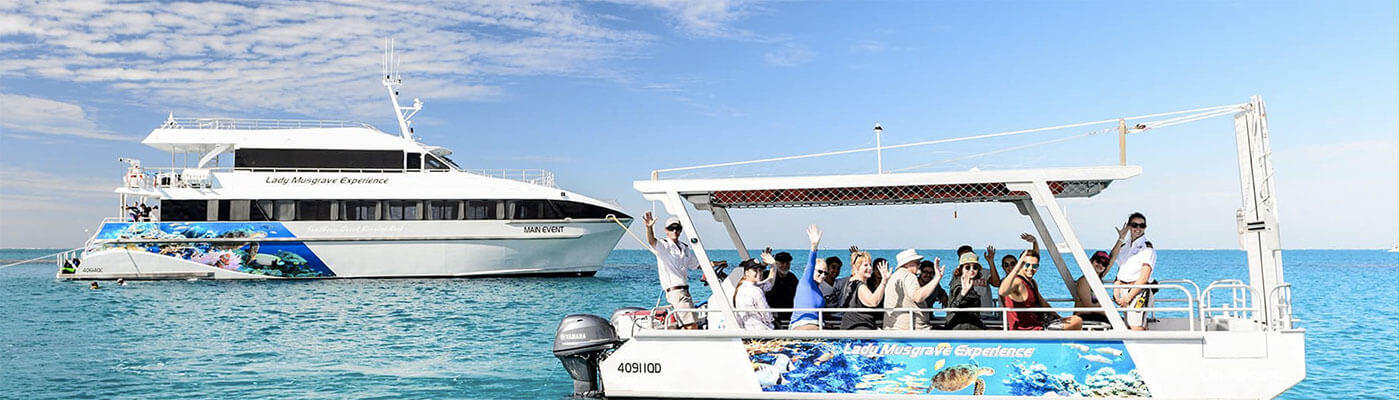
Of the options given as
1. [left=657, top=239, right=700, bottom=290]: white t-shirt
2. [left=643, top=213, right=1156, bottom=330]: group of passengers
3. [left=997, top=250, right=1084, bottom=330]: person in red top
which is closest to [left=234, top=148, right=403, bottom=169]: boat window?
[left=657, top=239, right=700, bottom=290]: white t-shirt

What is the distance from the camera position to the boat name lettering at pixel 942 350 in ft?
24.1

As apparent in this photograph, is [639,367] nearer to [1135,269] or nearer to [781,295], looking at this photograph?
[781,295]

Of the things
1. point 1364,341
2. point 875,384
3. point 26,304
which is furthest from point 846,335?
point 26,304

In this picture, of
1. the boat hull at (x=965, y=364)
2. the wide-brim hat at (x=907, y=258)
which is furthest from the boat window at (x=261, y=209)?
the wide-brim hat at (x=907, y=258)

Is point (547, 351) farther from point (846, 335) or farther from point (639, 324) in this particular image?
point (846, 335)

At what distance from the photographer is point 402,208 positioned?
32.9m

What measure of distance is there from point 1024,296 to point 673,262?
3018 mm

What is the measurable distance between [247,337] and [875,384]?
13825 millimetres

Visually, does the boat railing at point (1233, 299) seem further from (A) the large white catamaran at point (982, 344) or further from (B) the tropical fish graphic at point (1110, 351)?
(B) the tropical fish graphic at point (1110, 351)

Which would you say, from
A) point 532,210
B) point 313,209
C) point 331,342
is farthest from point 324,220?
point 331,342

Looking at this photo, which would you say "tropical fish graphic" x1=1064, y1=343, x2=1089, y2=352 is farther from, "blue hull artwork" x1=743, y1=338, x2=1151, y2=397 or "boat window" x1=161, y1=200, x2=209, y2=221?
"boat window" x1=161, y1=200, x2=209, y2=221

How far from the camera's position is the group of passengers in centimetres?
773

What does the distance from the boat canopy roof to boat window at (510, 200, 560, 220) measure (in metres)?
24.7

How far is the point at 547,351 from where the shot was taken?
15.5m
